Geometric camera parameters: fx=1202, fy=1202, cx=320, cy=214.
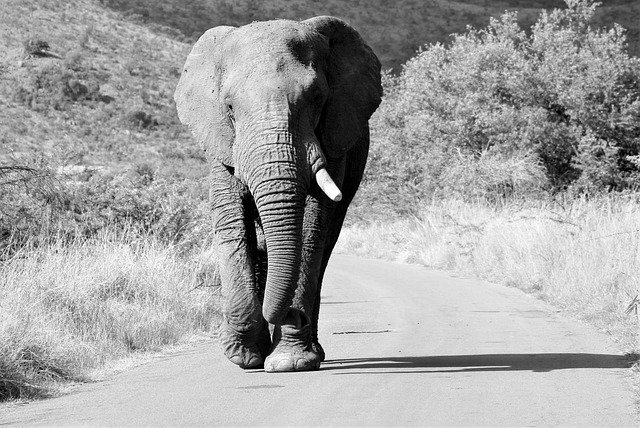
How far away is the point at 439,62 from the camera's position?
3556cm

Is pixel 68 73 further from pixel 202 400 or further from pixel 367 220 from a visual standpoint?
pixel 202 400

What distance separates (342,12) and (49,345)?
72.1 m

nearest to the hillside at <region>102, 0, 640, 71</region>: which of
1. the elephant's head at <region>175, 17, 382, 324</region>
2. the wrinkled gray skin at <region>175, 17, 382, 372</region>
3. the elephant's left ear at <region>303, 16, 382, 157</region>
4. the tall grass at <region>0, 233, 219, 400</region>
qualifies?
the tall grass at <region>0, 233, 219, 400</region>

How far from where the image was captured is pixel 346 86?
1059 centimetres

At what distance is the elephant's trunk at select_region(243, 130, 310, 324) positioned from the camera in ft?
29.5

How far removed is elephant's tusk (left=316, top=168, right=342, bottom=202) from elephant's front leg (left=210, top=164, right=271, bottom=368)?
3.16 ft

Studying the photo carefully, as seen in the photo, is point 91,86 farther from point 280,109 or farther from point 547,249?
point 280,109

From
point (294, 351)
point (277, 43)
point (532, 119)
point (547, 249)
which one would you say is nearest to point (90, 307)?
point (294, 351)

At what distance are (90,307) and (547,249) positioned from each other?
27.9 ft

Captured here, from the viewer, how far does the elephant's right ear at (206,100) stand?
992 centimetres

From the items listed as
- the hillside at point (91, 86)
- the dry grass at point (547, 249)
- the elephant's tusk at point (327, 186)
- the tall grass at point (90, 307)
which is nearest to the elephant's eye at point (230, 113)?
the elephant's tusk at point (327, 186)

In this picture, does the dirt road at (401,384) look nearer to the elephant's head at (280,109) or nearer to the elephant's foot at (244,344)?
the elephant's foot at (244,344)

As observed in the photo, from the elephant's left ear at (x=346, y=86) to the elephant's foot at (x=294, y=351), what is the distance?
1497 millimetres

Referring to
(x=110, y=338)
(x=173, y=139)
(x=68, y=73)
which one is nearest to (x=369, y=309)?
(x=110, y=338)
